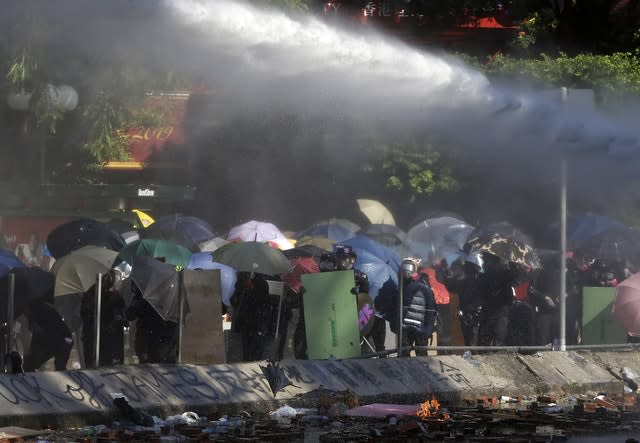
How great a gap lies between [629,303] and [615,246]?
3.42 m

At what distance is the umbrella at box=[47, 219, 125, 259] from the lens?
18719 millimetres

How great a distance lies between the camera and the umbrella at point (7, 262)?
15.0 m

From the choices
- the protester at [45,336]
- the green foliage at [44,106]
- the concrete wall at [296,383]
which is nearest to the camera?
the concrete wall at [296,383]

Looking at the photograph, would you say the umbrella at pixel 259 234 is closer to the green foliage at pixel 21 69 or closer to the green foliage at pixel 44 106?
the green foliage at pixel 44 106

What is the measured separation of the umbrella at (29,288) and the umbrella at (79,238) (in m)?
3.99

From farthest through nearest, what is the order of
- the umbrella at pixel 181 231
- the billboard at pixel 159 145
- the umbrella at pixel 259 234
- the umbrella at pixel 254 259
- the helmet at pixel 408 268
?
the billboard at pixel 159 145
the umbrella at pixel 259 234
the umbrella at pixel 181 231
the helmet at pixel 408 268
the umbrella at pixel 254 259

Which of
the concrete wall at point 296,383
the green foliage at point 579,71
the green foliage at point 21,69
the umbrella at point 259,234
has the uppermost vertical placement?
the green foliage at point 579,71

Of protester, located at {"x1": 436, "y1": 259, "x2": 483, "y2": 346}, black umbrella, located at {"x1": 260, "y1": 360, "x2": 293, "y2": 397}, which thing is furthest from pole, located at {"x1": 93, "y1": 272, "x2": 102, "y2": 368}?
protester, located at {"x1": 436, "y1": 259, "x2": 483, "y2": 346}

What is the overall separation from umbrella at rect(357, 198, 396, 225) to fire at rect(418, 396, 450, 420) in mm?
20366

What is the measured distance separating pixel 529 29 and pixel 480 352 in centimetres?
2235

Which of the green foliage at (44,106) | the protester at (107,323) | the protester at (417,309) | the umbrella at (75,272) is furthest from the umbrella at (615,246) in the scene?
the green foliage at (44,106)

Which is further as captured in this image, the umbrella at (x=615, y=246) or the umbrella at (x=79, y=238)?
the umbrella at (x=615, y=246)

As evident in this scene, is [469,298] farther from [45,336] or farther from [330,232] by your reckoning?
[330,232]

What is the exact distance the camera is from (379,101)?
1958cm
